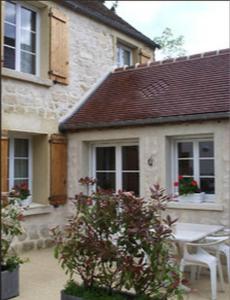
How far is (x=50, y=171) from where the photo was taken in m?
7.79

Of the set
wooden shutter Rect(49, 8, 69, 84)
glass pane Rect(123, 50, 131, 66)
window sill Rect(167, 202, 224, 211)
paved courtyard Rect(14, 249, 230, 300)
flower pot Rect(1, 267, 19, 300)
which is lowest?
paved courtyard Rect(14, 249, 230, 300)

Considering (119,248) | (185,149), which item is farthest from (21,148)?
(119,248)

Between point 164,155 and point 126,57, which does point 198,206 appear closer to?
point 164,155

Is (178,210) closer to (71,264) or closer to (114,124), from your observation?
(114,124)

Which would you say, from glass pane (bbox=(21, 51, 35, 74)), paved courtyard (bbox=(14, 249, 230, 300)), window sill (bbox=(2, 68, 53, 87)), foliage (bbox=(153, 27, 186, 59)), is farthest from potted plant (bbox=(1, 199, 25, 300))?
foliage (bbox=(153, 27, 186, 59))

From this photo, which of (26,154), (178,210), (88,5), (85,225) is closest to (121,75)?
(88,5)

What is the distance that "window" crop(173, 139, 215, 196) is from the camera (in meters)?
6.91

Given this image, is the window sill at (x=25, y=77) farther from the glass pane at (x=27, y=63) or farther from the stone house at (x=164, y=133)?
the stone house at (x=164, y=133)

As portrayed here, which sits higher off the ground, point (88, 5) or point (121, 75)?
point (88, 5)

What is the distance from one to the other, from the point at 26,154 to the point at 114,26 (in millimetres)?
4232

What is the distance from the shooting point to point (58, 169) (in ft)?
26.1

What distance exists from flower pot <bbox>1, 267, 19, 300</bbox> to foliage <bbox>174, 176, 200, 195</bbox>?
3.49 meters

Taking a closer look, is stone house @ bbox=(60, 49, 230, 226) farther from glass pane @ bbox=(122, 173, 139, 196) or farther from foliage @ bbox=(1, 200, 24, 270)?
foliage @ bbox=(1, 200, 24, 270)

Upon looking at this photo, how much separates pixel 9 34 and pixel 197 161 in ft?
14.4
